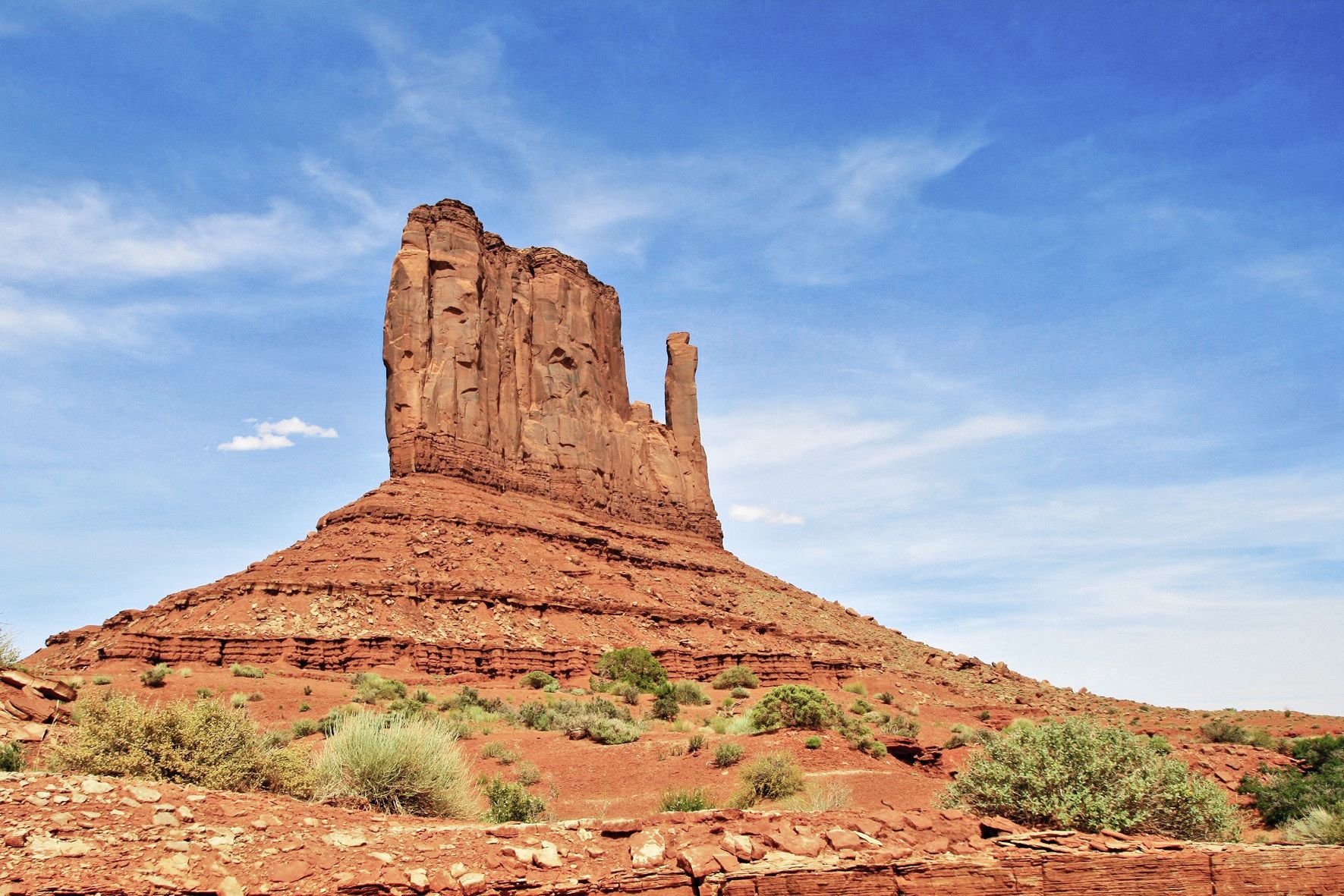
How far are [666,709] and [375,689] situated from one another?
922 centimetres

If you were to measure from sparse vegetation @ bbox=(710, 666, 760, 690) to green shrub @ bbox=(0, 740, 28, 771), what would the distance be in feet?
105

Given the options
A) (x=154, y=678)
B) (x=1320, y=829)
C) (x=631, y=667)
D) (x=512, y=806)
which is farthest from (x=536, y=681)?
(x=1320, y=829)

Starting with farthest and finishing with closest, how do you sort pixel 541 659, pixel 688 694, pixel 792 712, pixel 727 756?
1. pixel 541 659
2. pixel 688 694
3. pixel 792 712
4. pixel 727 756

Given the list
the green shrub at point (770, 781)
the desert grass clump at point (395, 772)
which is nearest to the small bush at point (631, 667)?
the green shrub at point (770, 781)

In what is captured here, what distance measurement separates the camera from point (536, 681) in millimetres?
35969

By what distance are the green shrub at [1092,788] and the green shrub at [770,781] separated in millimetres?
3820

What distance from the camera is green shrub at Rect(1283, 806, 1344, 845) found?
12.4 m

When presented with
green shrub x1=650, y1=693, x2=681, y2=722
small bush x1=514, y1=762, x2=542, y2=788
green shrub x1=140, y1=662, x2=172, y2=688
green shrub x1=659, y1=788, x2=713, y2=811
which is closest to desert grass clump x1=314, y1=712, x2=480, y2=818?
green shrub x1=659, y1=788, x2=713, y2=811

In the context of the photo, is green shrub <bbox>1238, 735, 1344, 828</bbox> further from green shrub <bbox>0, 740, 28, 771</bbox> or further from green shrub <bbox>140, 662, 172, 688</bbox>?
green shrub <bbox>140, 662, 172, 688</bbox>

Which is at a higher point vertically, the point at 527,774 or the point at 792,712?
the point at 792,712

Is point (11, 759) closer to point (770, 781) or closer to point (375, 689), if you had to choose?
point (770, 781)

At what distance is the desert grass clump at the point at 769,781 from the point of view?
14.5 m

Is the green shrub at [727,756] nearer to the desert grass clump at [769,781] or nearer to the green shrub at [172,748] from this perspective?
the desert grass clump at [769,781]

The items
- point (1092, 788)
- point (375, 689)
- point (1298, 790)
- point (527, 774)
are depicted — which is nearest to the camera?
point (1092, 788)
